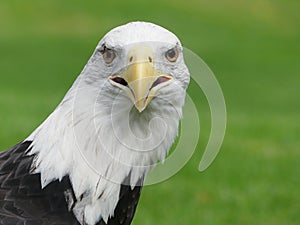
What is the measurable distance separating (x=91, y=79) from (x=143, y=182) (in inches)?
25.5

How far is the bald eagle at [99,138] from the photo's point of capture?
4.46 metres

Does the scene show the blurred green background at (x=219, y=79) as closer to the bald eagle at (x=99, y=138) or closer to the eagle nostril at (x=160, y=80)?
the bald eagle at (x=99, y=138)

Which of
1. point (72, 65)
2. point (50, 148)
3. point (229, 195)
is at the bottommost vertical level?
point (72, 65)

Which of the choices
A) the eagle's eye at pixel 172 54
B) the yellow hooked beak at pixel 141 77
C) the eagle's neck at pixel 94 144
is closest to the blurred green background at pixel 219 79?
the eagle's neck at pixel 94 144

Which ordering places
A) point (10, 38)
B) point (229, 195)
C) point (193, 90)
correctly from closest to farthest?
1. point (229, 195)
2. point (193, 90)
3. point (10, 38)

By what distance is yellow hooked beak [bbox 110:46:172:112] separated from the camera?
4293mm

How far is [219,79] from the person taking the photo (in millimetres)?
24312

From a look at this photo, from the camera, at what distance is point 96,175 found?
4543 millimetres

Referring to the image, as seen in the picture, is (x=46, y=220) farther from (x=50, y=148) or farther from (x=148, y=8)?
(x=148, y=8)

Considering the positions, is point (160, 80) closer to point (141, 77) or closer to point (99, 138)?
point (141, 77)

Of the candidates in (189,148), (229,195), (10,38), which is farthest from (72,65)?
(189,148)

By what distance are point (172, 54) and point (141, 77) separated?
1.18 feet

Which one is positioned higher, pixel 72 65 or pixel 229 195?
pixel 229 195

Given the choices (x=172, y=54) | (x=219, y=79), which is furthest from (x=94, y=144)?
(x=219, y=79)
